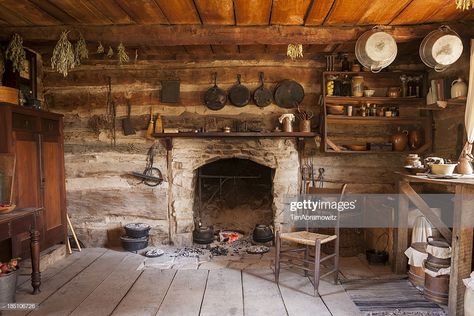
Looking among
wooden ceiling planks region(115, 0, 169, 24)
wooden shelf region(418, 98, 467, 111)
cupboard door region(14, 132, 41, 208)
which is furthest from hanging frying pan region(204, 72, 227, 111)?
wooden shelf region(418, 98, 467, 111)

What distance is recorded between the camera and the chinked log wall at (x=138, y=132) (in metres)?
4.23

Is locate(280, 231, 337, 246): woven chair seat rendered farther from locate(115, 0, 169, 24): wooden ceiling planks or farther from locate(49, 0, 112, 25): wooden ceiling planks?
locate(49, 0, 112, 25): wooden ceiling planks

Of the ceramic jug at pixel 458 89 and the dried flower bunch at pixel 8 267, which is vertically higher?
the ceramic jug at pixel 458 89

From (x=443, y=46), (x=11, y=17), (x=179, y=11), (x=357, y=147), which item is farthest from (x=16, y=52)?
(x=443, y=46)

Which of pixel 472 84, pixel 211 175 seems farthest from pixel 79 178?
pixel 472 84

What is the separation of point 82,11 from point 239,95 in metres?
1.96

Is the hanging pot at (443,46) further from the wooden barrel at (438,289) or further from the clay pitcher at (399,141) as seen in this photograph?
the wooden barrel at (438,289)

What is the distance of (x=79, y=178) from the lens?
433cm

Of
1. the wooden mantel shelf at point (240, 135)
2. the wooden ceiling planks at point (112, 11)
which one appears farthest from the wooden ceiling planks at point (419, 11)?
the wooden ceiling planks at point (112, 11)

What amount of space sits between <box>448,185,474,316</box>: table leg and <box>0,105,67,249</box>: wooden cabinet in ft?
12.6

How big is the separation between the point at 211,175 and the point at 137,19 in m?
2.27

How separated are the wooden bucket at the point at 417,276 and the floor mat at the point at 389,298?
0.17ft

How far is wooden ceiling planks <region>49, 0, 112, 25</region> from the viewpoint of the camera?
2740 mm

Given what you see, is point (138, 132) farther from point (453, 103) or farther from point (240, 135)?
point (453, 103)
